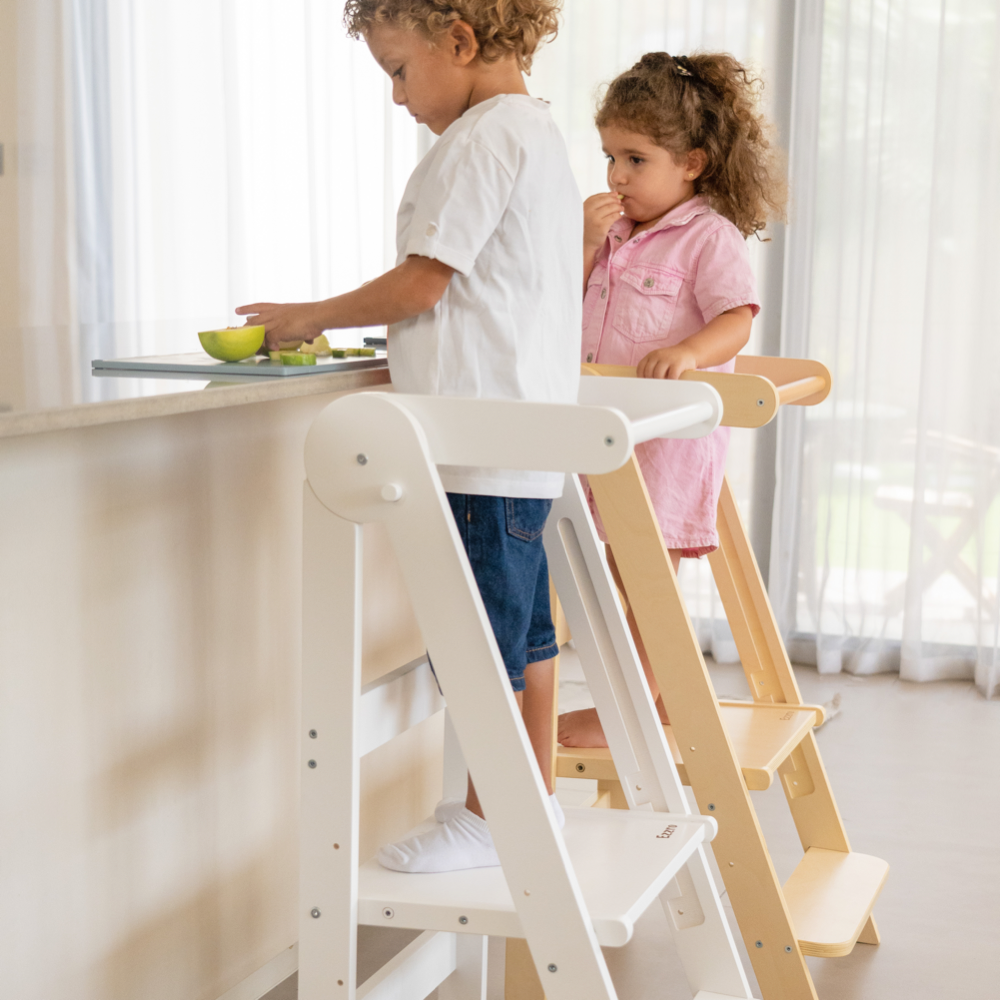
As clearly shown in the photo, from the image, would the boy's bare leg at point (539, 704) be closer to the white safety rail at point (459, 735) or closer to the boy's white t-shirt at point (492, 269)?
the white safety rail at point (459, 735)

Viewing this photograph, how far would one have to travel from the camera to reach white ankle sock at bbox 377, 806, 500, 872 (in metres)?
1.22

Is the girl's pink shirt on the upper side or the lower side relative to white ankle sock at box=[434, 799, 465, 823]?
upper

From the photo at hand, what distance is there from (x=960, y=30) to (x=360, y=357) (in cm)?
233

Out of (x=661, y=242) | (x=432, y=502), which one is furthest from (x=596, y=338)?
(x=432, y=502)

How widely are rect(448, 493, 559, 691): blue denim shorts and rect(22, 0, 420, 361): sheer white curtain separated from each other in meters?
2.04

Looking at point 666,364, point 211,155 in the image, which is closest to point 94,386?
point 666,364

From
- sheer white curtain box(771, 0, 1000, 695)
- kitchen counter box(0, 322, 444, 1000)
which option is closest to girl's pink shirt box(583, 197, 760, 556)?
kitchen counter box(0, 322, 444, 1000)

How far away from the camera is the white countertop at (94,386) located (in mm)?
951

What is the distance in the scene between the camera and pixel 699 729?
151 cm

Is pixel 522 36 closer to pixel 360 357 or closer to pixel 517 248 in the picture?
pixel 517 248

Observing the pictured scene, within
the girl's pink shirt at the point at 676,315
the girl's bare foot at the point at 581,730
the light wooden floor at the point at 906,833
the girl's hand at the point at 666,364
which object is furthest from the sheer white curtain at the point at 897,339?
the girl's hand at the point at 666,364

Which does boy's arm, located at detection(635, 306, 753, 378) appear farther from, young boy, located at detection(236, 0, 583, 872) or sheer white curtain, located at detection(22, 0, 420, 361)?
sheer white curtain, located at detection(22, 0, 420, 361)

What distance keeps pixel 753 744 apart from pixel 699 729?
21 centimetres

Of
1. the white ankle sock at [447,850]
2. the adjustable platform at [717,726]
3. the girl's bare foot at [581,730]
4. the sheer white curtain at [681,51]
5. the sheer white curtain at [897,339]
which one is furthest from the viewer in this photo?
the sheer white curtain at [681,51]
